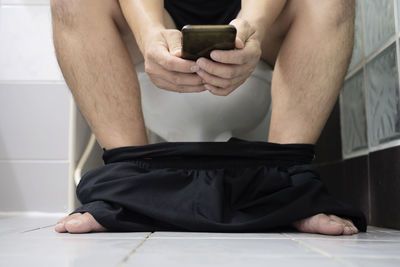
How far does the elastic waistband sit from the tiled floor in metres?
0.14

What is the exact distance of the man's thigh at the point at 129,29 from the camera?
2.88 ft

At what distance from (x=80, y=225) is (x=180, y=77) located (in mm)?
266

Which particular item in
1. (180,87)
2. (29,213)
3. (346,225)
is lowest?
(29,213)

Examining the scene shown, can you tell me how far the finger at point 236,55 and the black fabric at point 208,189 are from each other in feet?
0.58

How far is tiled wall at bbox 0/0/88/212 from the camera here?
1414mm

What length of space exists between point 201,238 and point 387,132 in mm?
477

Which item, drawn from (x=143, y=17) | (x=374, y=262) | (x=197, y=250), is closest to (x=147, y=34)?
(x=143, y=17)

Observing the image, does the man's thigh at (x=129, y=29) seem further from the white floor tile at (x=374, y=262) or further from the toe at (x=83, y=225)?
the white floor tile at (x=374, y=262)

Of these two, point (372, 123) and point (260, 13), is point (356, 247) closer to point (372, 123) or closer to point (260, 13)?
point (260, 13)

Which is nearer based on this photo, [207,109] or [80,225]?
[80,225]

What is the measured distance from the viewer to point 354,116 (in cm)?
115

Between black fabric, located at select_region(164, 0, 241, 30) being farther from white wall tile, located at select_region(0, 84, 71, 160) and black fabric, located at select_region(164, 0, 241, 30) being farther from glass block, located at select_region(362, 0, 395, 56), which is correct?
white wall tile, located at select_region(0, 84, 71, 160)

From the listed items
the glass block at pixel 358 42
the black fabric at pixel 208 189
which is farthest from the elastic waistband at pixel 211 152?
the glass block at pixel 358 42

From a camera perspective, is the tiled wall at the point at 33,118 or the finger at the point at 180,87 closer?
the finger at the point at 180,87
